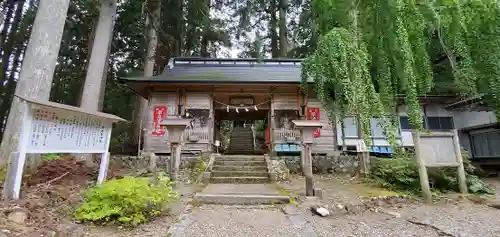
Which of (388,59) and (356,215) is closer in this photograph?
(356,215)

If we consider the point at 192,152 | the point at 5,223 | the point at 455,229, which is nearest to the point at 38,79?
the point at 5,223

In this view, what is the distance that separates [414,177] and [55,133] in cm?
768

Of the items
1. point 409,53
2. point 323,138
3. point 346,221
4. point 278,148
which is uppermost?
point 409,53

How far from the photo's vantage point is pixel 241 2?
11.5 meters

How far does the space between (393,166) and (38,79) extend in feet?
27.9

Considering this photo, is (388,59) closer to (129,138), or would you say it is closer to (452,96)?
(452,96)

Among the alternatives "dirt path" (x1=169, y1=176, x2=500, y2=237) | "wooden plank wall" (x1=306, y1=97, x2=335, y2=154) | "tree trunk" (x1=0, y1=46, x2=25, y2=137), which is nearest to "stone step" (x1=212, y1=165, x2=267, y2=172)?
"wooden plank wall" (x1=306, y1=97, x2=335, y2=154)

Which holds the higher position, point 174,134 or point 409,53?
point 409,53

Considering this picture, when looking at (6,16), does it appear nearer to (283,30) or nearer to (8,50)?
(8,50)

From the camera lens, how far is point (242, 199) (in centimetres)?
498

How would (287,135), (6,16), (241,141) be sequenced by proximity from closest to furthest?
1. (287,135)
2. (6,16)
3. (241,141)

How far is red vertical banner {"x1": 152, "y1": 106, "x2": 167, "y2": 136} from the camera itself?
9.70 meters

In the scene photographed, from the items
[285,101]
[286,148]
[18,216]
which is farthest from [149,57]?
[18,216]

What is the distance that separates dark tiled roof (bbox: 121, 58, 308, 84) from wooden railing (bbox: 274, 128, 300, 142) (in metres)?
1.98
